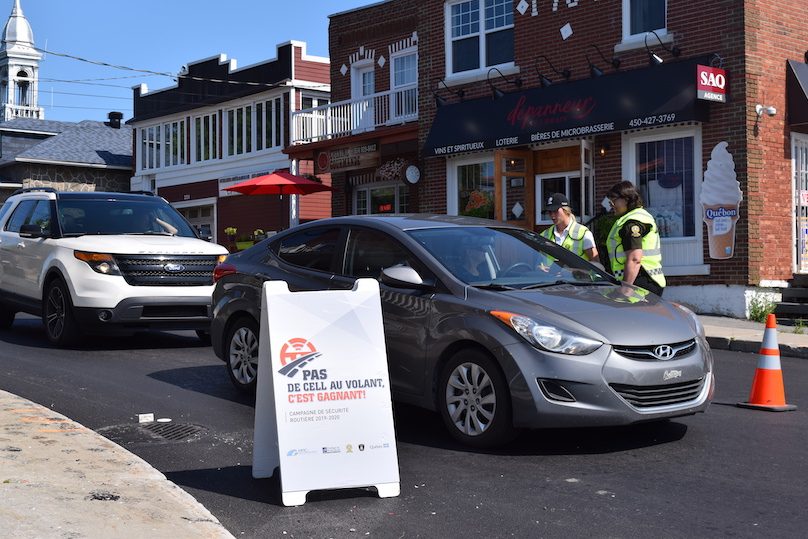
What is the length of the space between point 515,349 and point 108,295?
20.2 feet

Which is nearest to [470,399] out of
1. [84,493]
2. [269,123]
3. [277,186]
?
[84,493]

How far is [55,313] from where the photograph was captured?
1153 cm

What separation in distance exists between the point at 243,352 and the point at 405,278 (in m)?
2.09

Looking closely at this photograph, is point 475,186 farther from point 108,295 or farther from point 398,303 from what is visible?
point 398,303

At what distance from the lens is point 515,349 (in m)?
6.09

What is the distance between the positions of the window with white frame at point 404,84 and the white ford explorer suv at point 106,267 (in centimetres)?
1136

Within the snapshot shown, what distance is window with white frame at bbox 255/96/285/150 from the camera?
32766 millimetres

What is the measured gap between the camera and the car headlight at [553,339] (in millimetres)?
6047

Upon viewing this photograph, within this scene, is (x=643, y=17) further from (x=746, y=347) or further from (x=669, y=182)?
(x=746, y=347)

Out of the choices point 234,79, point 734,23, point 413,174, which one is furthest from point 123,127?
point 734,23

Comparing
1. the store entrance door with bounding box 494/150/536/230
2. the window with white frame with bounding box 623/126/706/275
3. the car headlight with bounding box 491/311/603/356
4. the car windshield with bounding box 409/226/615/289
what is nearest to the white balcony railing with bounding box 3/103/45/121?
the store entrance door with bounding box 494/150/536/230

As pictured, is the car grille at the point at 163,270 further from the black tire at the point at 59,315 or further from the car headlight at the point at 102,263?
the black tire at the point at 59,315

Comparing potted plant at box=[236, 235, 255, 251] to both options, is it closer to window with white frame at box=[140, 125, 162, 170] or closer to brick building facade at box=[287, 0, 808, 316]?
brick building facade at box=[287, 0, 808, 316]

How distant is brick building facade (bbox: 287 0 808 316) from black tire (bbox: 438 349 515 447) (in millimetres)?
10490
